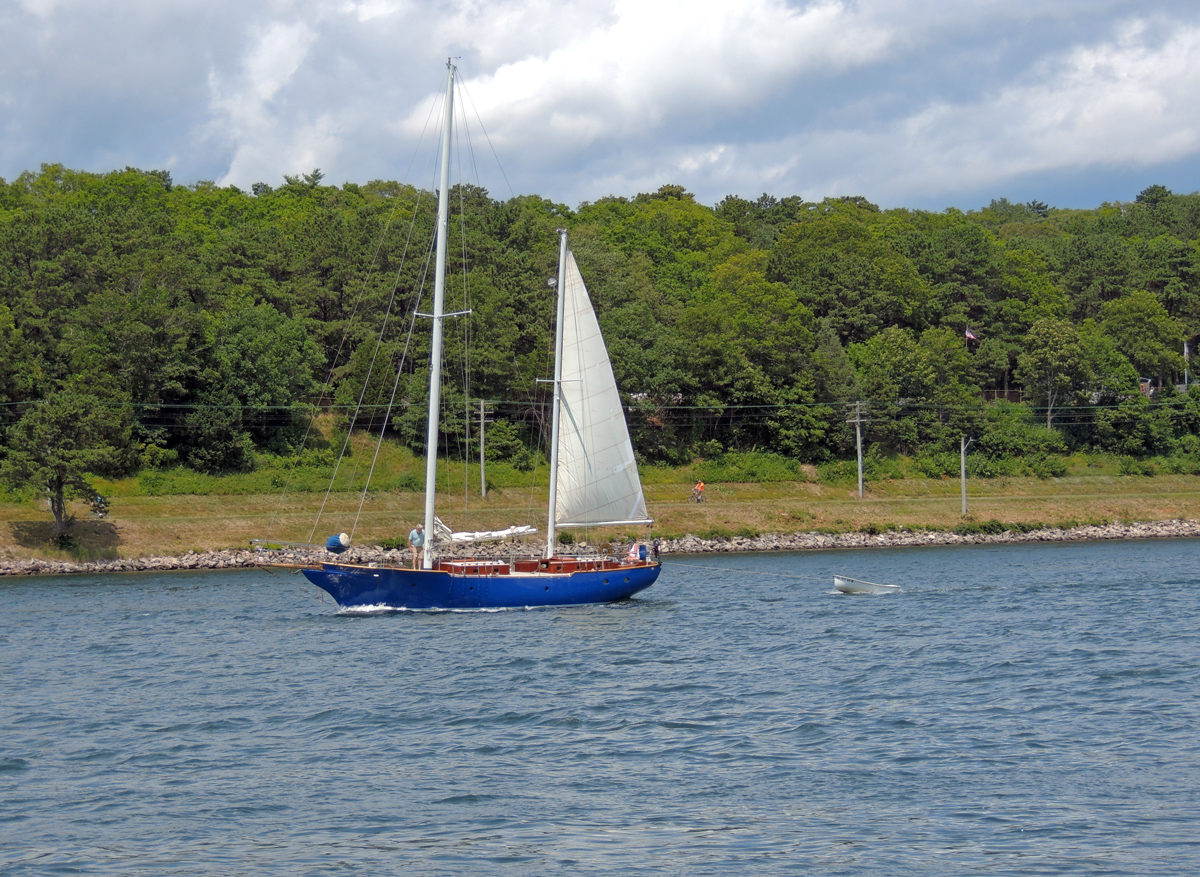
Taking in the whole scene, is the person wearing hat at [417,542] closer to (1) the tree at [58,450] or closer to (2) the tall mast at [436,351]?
(2) the tall mast at [436,351]

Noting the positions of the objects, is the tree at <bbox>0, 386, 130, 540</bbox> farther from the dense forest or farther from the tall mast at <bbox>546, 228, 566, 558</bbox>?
the tall mast at <bbox>546, 228, 566, 558</bbox>

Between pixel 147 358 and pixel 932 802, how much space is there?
7221cm

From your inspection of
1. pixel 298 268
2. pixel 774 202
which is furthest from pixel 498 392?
pixel 774 202

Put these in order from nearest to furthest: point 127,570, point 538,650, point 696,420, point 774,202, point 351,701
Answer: point 351,701 < point 538,650 < point 127,570 < point 696,420 < point 774,202

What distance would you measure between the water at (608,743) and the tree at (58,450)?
24.6m

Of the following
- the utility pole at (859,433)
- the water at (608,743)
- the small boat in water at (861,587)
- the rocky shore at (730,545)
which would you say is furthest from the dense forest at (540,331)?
the water at (608,743)

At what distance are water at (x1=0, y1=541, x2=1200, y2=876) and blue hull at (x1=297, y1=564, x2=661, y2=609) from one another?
38.1 inches

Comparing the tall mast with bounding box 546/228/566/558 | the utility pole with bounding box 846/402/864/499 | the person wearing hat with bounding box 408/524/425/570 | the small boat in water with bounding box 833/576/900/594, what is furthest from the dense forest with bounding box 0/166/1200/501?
the small boat in water with bounding box 833/576/900/594

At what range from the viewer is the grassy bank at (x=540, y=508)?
67062 mm

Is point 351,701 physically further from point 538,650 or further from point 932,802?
point 932,802

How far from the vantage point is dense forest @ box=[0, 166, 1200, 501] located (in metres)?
79.2

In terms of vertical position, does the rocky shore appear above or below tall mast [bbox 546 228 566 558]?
below

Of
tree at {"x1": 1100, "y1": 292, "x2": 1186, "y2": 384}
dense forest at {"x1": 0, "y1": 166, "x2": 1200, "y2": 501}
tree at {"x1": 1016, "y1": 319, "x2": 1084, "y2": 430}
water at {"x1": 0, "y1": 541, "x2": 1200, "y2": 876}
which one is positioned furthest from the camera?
tree at {"x1": 1100, "y1": 292, "x2": 1186, "y2": 384}

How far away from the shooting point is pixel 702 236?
151m
